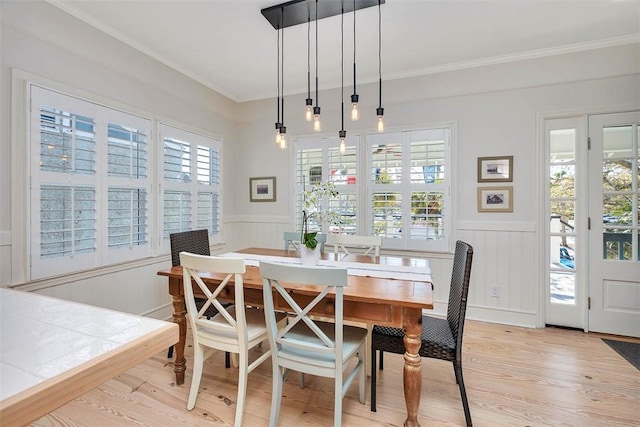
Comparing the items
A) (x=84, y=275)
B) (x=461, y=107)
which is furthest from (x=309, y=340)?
(x=461, y=107)

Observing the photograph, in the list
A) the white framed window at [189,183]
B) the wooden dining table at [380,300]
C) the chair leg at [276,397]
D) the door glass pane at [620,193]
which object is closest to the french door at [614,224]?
the door glass pane at [620,193]

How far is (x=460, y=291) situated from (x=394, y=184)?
190 centimetres

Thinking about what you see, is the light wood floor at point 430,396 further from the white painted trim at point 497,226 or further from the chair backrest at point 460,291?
the white painted trim at point 497,226

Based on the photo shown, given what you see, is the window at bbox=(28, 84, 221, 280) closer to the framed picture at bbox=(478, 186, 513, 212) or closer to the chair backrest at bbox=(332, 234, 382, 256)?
the chair backrest at bbox=(332, 234, 382, 256)

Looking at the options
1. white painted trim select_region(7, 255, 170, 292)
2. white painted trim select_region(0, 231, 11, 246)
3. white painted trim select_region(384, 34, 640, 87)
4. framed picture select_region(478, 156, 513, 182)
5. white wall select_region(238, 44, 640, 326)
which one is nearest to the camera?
white painted trim select_region(0, 231, 11, 246)

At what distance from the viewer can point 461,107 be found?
3.21 meters

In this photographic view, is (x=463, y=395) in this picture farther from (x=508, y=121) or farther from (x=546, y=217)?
(x=508, y=121)

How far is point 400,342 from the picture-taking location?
5.87 feet

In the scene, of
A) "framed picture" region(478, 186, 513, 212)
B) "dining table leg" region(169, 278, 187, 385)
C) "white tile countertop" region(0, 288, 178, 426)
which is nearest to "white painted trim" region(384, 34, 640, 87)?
"framed picture" region(478, 186, 513, 212)

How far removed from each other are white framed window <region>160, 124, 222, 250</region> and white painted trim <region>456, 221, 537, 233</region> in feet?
9.64

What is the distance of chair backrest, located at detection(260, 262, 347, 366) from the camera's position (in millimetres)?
1460

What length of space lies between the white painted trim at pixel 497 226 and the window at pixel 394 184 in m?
0.17

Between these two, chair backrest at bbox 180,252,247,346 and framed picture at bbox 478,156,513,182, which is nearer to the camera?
chair backrest at bbox 180,252,247,346

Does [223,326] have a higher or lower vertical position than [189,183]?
lower
